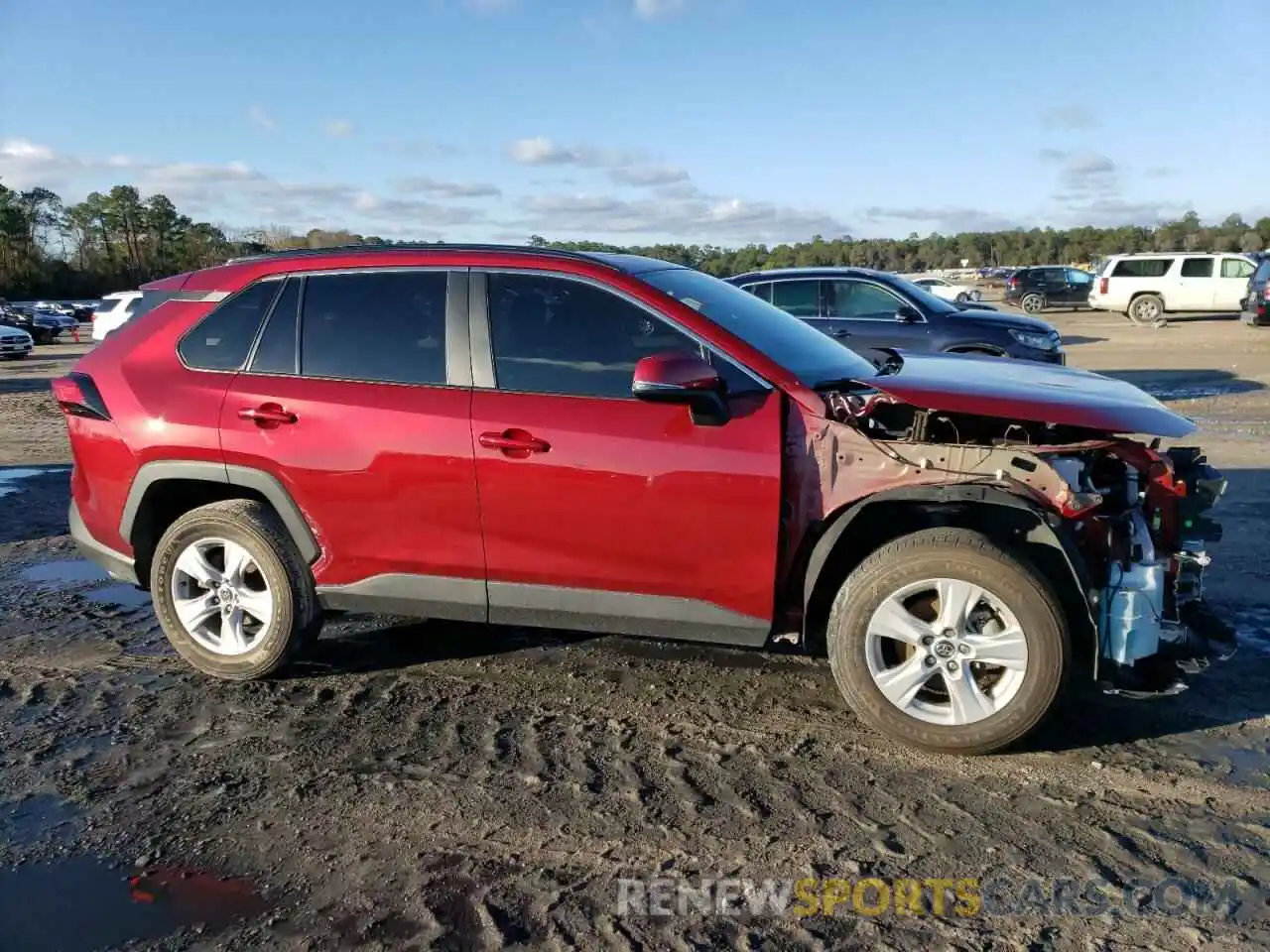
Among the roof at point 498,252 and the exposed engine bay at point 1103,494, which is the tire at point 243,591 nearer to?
the roof at point 498,252

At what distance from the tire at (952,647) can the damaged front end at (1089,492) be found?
0.19 m

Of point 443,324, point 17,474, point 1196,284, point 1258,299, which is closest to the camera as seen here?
point 443,324

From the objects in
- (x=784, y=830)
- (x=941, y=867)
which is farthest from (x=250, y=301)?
(x=941, y=867)

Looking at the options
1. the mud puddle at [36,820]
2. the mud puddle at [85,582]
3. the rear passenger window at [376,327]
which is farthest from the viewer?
the mud puddle at [85,582]

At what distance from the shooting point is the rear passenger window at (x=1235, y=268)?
2634 centimetres

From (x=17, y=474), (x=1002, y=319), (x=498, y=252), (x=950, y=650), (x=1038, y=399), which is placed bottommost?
(x=17, y=474)

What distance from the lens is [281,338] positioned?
4539 millimetres

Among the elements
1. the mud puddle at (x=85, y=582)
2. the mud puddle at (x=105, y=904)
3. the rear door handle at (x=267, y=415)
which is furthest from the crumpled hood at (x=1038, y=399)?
the mud puddle at (x=85, y=582)

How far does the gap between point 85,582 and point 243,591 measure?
2245 millimetres

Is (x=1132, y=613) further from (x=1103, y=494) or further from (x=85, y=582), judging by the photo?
(x=85, y=582)

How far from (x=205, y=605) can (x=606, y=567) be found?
1.97m

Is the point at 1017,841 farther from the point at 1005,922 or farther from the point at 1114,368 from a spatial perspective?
the point at 1114,368

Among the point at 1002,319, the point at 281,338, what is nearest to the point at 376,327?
the point at 281,338

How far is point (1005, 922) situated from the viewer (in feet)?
9.19
